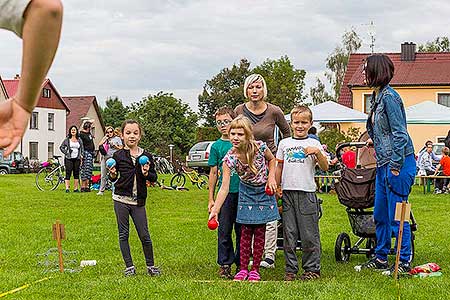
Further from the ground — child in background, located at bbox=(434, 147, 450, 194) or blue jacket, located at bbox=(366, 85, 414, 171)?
blue jacket, located at bbox=(366, 85, 414, 171)

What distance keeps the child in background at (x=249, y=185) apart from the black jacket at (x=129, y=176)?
77cm

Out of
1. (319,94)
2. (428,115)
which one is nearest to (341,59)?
(319,94)

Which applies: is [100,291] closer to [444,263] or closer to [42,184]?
[444,263]

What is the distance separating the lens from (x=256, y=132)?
8164mm

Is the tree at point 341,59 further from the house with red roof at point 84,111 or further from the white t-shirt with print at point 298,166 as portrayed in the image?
the white t-shirt with print at point 298,166

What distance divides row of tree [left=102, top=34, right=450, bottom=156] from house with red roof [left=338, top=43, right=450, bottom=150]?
160 inches

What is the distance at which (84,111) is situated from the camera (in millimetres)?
76688

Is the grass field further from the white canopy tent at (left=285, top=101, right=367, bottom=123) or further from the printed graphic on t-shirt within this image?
the white canopy tent at (left=285, top=101, right=367, bottom=123)

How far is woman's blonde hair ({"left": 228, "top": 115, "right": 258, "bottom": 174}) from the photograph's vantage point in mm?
7613

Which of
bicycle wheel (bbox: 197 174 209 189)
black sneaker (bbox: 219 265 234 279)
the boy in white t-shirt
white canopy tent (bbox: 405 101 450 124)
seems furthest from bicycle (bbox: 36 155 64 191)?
the boy in white t-shirt

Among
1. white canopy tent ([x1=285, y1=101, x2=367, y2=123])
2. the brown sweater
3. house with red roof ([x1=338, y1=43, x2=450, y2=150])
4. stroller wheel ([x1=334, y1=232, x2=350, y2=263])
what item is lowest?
stroller wheel ([x1=334, y1=232, x2=350, y2=263])

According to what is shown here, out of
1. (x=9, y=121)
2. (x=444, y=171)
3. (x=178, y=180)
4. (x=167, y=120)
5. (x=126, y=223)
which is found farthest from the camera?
(x=167, y=120)

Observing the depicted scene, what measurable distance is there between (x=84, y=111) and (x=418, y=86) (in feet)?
119

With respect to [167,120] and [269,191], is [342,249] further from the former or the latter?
[167,120]
